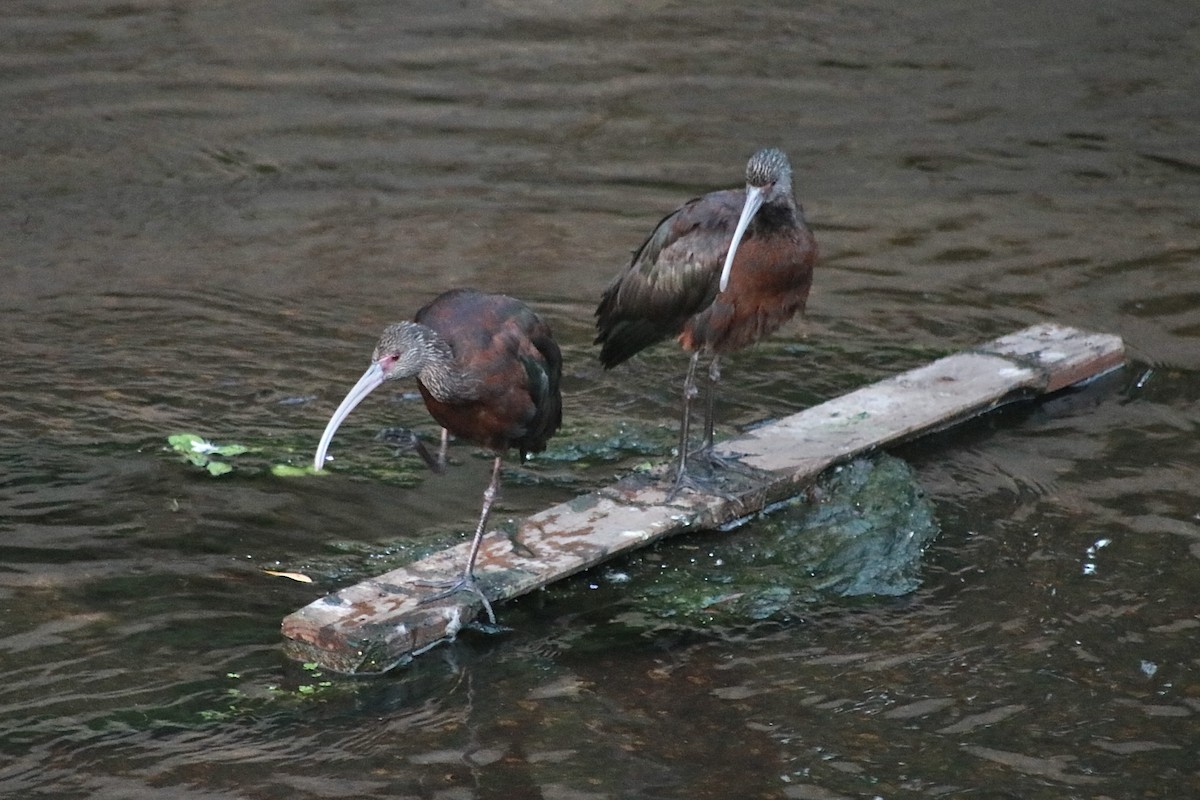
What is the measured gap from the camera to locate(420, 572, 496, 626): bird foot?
502cm

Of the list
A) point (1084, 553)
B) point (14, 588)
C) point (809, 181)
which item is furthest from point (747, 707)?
point (809, 181)

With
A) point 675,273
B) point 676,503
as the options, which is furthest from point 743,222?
point 676,503

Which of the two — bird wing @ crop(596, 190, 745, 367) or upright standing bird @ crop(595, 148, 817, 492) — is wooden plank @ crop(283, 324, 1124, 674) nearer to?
upright standing bird @ crop(595, 148, 817, 492)

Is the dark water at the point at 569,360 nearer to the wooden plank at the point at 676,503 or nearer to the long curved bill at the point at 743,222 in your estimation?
the wooden plank at the point at 676,503

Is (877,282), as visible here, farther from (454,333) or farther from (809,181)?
(454,333)

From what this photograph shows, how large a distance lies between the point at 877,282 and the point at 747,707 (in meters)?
4.11

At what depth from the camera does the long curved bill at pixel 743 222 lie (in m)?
5.82

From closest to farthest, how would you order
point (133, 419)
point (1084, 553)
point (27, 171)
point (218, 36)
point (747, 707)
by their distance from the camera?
point (747, 707) < point (1084, 553) < point (133, 419) < point (27, 171) < point (218, 36)

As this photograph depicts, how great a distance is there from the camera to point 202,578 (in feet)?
17.6

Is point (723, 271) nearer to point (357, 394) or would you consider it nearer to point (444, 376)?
point (444, 376)

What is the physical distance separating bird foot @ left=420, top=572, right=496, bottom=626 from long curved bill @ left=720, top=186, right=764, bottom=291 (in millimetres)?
1479

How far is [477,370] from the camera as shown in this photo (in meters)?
5.03

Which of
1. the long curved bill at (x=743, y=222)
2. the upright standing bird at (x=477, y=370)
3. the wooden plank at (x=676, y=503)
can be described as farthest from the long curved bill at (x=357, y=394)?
the long curved bill at (x=743, y=222)

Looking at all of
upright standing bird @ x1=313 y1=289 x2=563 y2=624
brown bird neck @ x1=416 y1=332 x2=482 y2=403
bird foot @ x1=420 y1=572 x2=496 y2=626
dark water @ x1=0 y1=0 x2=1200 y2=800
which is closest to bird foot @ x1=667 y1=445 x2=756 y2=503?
dark water @ x1=0 y1=0 x2=1200 y2=800
